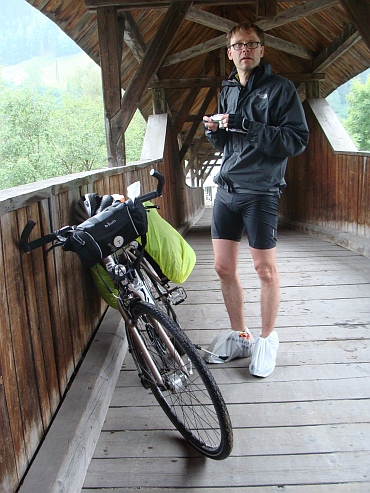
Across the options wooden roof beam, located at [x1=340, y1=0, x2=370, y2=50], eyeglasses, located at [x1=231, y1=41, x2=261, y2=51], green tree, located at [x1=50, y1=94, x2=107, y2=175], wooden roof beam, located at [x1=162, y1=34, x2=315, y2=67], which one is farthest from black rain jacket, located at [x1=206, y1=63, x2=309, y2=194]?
green tree, located at [x1=50, y1=94, x2=107, y2=175]

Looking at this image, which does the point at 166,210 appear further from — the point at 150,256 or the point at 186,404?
the point at 186,404

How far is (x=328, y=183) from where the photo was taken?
21.2 feet

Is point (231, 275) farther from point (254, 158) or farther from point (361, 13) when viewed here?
point (361, 13)

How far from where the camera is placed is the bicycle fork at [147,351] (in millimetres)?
1959

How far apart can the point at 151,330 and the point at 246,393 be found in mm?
607

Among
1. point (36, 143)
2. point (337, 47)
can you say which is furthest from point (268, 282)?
point (36, 143)

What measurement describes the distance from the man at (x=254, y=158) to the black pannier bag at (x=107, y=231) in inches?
28.3

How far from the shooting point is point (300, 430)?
2047 millimetres

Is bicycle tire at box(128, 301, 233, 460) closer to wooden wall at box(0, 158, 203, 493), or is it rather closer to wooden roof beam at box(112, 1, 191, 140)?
wooden wall at box(0, 158, 203, 493)

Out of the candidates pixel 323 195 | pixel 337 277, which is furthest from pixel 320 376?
pixel 323 195

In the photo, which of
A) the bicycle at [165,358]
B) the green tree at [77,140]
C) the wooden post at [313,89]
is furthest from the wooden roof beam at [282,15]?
the green tree at [77,140]

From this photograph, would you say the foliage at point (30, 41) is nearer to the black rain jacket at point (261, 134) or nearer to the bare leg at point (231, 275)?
the black rain jacket at point (261, 134)

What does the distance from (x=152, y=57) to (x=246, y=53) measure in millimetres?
2998

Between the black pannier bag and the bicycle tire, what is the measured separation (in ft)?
0.91
